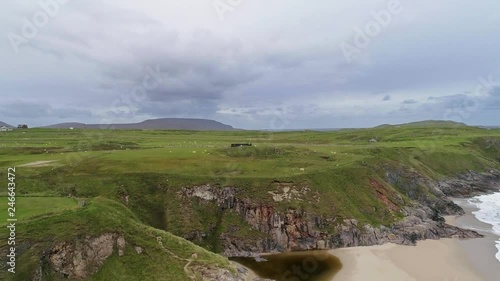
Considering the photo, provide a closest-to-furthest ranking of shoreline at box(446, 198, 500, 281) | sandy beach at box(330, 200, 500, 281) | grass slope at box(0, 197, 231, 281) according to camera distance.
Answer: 1. grass slope at box(0, 197, 231, 281)
2. sandy beach at box(330, 200, 500, 281)
3. shoreline at box(446, 198, 500, 281)

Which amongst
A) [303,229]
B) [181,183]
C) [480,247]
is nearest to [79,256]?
[181,183]

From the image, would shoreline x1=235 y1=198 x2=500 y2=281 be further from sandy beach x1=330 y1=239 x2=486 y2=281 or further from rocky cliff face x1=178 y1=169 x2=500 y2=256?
rocky cliff face x1=178 y1=169 x2=500 y2=256

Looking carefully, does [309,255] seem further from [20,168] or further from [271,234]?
[20,168]

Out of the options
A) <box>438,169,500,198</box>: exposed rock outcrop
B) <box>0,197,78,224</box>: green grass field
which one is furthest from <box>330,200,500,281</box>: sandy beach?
<box>438,169,500,198</box>: exposed rock outcrop

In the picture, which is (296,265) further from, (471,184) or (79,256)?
(471,184)

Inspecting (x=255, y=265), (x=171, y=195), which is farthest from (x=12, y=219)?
(x=255, y=265)

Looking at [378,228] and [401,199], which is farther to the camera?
[401,199]

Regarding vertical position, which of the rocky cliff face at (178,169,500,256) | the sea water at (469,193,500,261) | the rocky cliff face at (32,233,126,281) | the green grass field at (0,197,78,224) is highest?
the green grass field at (0,197,78,224)
